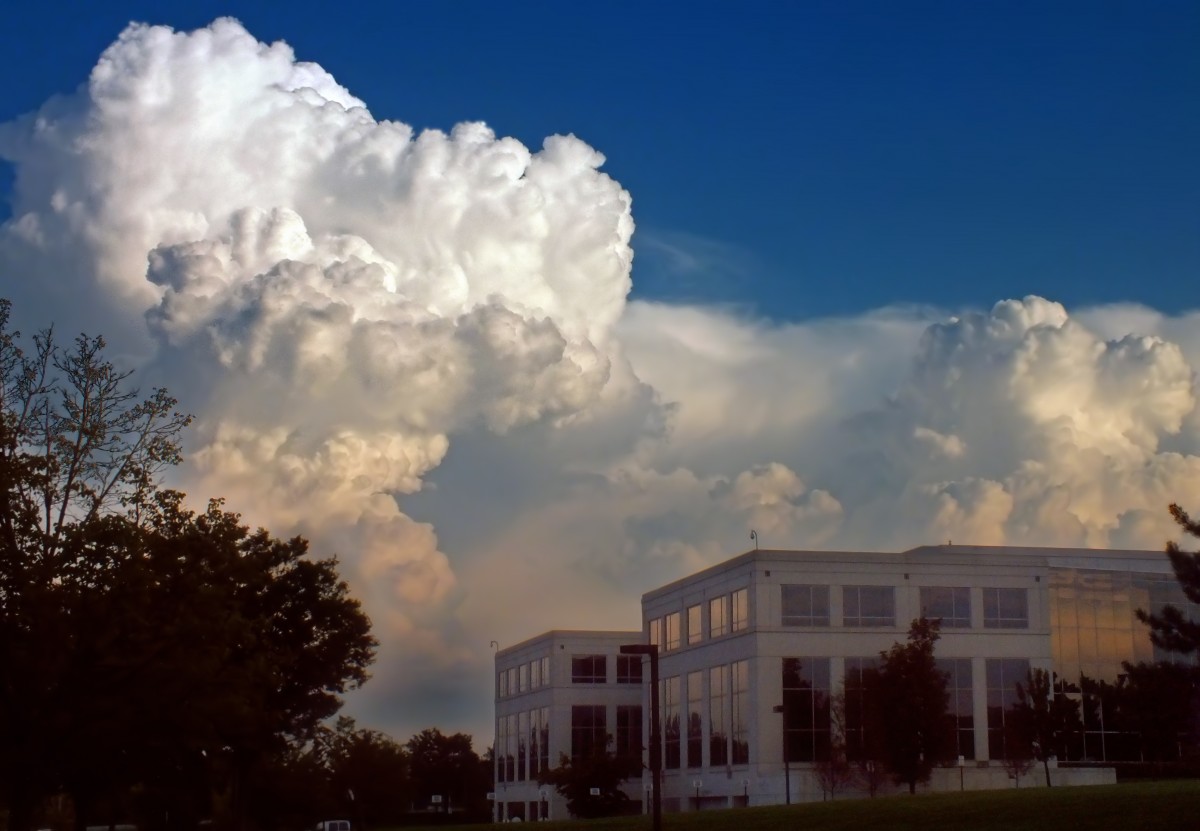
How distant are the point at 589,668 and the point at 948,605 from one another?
118ft

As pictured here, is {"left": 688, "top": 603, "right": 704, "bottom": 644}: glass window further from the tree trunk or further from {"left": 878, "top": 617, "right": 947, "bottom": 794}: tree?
the tree trunk

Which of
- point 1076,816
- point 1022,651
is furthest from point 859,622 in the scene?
point 1076,816

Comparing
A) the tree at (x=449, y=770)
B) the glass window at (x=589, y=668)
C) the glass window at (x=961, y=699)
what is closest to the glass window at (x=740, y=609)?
the glass window at (x=961, y=699)

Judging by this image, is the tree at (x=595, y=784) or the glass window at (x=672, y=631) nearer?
the tree at (x=595, y=784)

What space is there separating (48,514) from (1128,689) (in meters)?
55.6

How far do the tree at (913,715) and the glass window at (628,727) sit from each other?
4159cm

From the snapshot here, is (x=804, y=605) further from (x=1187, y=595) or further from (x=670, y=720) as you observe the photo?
(x=1187, y=595)

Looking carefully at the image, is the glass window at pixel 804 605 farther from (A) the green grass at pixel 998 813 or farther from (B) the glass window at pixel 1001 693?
(A) the green grass at pixel 998 813

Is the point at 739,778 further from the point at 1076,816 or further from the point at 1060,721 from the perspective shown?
the point at 1076,816

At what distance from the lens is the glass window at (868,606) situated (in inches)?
3093

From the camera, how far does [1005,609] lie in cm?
7956

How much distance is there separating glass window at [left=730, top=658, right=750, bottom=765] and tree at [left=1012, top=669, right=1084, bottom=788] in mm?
13485

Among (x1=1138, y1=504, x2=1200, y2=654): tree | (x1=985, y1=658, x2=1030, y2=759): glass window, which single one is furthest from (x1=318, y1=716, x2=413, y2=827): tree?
(x1=1138, y1=504, x2=1200, y2=654): tree

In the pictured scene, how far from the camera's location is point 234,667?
3728 centimetres
